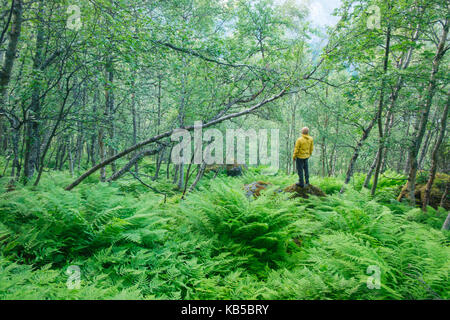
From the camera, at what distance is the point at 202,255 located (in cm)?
299

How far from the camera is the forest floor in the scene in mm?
2096

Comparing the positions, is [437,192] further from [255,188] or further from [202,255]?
[202,255]

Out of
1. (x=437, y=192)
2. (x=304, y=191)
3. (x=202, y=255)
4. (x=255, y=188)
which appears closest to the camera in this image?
(x=202, y=255)

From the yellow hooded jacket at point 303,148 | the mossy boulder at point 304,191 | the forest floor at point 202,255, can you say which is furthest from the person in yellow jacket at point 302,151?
the forest floor at point 202,255

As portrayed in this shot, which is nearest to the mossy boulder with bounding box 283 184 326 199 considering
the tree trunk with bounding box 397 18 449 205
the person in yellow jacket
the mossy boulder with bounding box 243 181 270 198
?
the person in yellow jacket

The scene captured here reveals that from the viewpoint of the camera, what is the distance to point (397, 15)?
4.76m

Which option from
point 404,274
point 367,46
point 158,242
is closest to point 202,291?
point 158,242

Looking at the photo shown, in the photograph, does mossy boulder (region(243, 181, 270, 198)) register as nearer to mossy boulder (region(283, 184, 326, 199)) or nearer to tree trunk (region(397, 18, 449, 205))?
mossy boulder (region(283, 184, 326, 199))

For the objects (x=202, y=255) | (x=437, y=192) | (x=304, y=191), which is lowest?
(x=202, y=255)

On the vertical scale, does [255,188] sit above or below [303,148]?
below

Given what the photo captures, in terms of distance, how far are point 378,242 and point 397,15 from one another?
16.2ft

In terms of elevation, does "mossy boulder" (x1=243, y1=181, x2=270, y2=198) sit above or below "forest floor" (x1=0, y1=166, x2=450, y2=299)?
above

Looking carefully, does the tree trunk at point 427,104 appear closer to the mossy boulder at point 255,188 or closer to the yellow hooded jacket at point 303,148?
the yellow hooded jacket at point 303,148

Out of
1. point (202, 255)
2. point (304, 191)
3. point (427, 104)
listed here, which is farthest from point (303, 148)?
point (202, 255)
